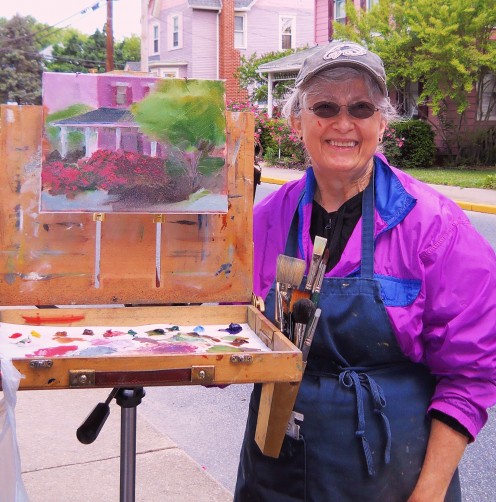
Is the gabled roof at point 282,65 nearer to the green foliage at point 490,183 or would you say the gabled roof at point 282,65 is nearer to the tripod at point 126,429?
the green foliage at point 490,183

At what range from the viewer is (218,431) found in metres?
4.32

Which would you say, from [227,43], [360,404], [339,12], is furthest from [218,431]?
[227,43]

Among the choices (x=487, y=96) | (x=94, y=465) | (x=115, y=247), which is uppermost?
(x=487, y=96)

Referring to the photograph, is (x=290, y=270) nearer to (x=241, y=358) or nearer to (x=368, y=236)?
(x=368, y=236)

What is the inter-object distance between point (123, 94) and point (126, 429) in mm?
874

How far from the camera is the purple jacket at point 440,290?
1746mm

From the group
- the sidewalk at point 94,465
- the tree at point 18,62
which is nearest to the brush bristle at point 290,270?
the sidewalk at point 94,465

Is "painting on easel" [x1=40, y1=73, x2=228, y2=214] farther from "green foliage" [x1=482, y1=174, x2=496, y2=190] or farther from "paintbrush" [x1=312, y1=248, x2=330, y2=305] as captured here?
"green foliage" [x1=482, y1=174, x2=496, y2=190]

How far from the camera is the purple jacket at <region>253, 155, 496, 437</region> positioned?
5.73 feet

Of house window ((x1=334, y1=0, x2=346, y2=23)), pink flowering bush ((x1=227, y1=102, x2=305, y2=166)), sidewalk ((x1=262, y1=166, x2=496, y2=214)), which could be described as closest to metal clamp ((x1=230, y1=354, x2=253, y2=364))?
sidewalk ((x1=262, y1=166, x2=496, y2=214))

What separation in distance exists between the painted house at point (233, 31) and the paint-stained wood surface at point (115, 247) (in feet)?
112

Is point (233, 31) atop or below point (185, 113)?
atop

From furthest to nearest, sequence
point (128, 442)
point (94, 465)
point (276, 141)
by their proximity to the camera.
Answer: point (276, 141) < point (94, 465) < point (128, 442)

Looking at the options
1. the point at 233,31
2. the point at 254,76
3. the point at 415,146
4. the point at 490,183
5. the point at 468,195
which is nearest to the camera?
the point at 468,195
